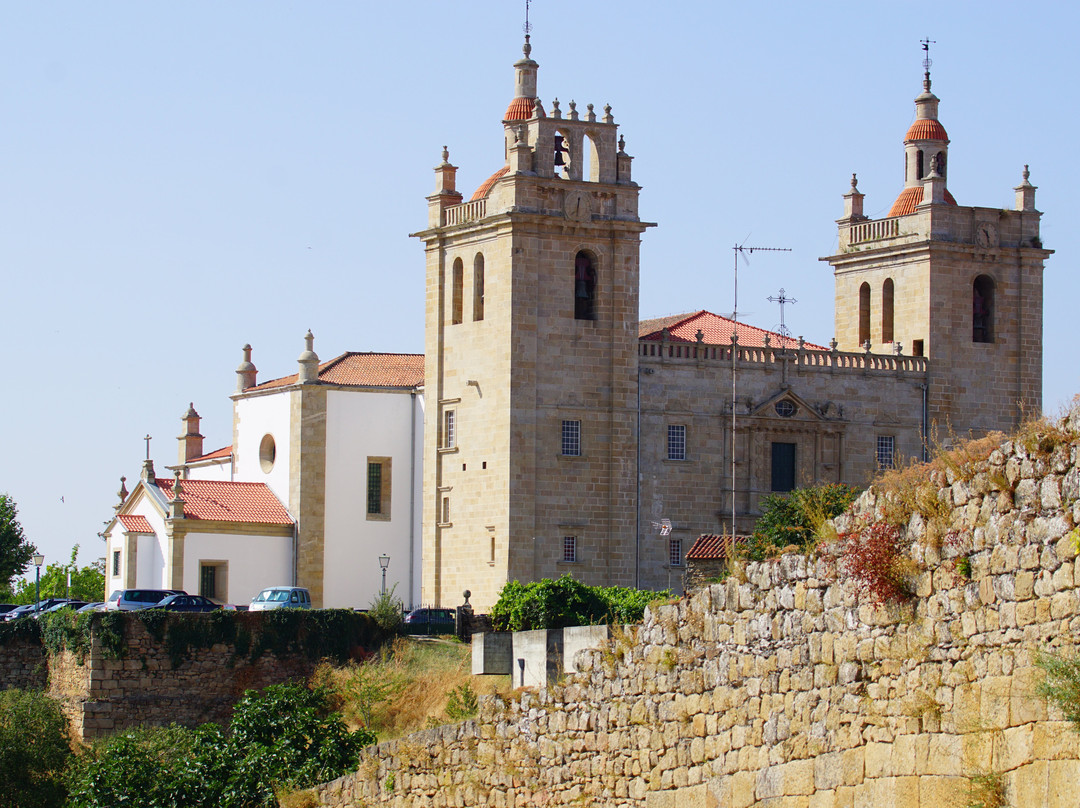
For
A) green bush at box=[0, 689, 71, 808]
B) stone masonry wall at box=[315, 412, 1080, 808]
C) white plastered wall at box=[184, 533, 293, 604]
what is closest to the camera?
stone masonry wall at box=[315, 412, 1080, 808]

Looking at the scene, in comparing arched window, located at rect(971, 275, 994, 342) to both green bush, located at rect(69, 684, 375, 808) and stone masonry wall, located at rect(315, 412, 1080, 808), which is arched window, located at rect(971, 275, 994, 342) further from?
stone masonry wall, located at rect(315, 412, 1080, 808)

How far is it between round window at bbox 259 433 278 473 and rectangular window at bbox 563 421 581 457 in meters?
12.1

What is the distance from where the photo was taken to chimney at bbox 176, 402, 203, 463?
67812mm

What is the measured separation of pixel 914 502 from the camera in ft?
38.3

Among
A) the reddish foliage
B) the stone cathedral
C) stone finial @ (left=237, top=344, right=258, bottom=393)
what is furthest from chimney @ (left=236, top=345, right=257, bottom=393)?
the reddish foliage

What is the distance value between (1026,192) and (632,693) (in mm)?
43928

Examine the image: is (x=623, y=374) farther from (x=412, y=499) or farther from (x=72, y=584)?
(x=72, y=584)

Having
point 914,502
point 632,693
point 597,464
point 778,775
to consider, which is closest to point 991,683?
point 914,502

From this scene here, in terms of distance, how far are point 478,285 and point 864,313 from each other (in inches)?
520

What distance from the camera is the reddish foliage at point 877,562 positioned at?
1189 cm

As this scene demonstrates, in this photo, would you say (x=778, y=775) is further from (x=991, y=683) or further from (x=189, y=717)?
(x=189, y=717)

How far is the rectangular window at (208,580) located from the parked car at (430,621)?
30.6 feet

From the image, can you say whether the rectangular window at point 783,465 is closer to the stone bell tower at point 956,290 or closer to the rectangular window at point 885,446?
the rectangular window at point 885,446

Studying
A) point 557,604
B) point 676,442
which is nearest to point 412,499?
point 676,442
